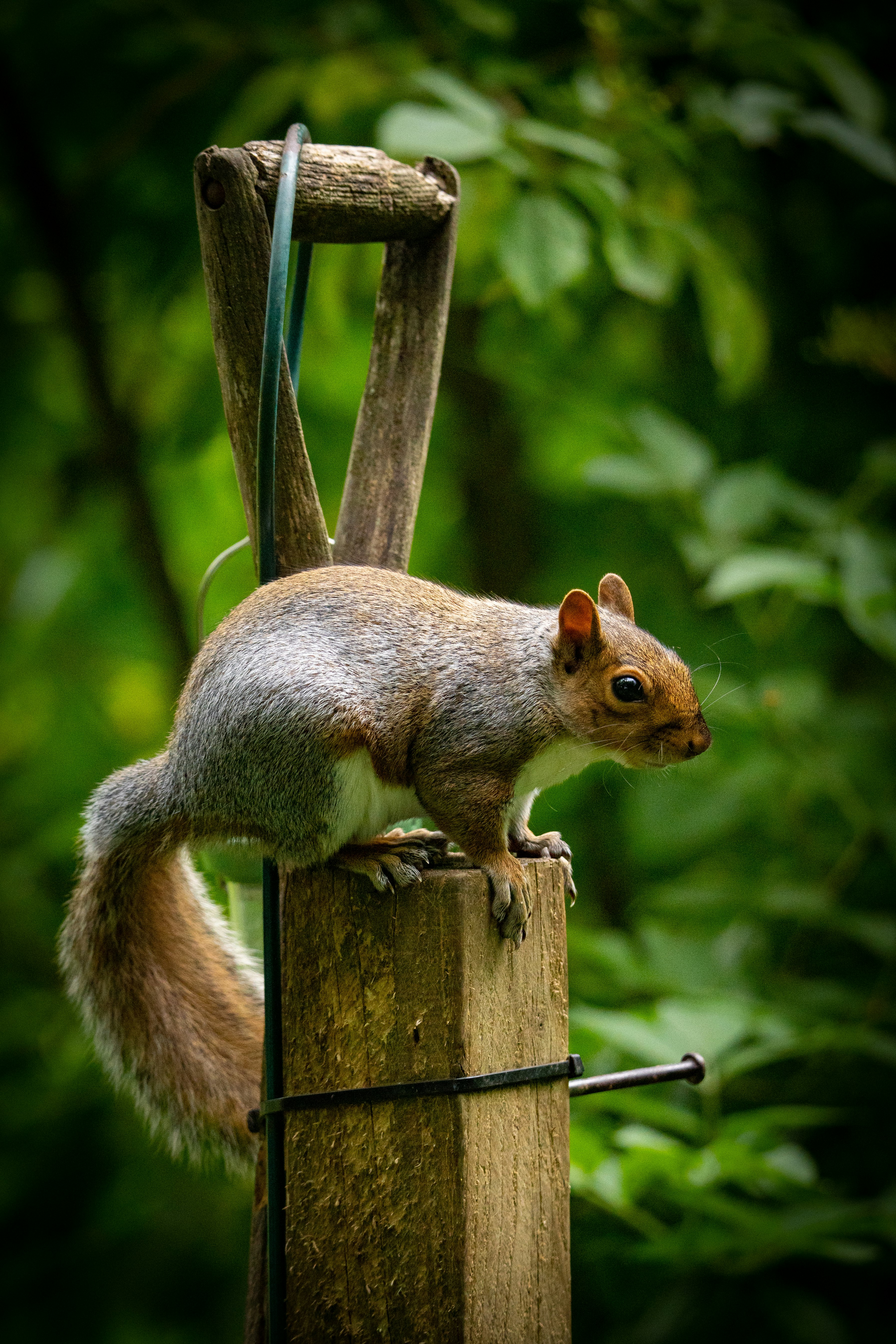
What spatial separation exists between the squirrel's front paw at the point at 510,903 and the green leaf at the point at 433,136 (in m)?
1.09

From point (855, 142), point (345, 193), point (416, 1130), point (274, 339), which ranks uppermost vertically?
point (855, 142)

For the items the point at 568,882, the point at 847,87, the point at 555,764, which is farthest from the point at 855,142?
the point at 568,882

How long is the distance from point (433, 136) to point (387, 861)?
1.16 meters

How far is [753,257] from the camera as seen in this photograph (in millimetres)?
2910

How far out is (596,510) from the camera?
380 cm

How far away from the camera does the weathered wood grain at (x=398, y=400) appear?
1.76 metres

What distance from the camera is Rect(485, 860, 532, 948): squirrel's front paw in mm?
1293

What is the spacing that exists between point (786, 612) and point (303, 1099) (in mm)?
1830

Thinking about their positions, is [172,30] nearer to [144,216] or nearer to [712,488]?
[144,216]

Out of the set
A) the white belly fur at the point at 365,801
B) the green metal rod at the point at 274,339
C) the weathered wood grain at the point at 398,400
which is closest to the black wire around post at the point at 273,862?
the green metal rod at the point at 274,339

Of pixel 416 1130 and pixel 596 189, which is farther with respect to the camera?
pixel 596 189

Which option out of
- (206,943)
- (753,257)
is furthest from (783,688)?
(206,943)

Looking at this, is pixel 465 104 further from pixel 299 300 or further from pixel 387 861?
pixel 387 861

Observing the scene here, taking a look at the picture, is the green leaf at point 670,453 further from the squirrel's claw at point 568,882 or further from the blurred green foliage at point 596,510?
the squirrel's claw at point 568,882
